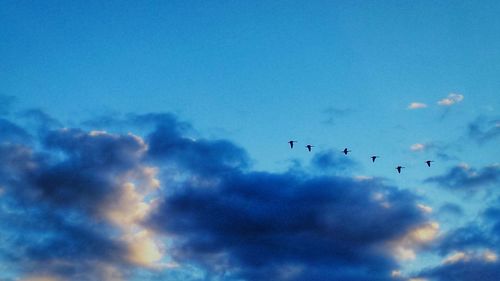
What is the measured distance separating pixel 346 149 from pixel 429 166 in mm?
28318

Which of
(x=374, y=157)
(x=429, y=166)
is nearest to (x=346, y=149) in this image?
(x=374, y=157)

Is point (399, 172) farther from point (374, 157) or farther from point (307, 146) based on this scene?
point (307, 146)

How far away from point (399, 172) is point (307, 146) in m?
31.4

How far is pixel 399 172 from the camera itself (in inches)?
4956

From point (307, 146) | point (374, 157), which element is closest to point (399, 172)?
point (374, 157)

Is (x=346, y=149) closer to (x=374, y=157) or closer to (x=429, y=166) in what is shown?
(x=374, y=157)

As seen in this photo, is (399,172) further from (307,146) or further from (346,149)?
(307,146)

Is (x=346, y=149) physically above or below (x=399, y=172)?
above

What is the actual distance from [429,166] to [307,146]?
139ft

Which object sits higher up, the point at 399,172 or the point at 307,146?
the point at 307,146

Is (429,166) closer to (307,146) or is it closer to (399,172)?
(399,172)

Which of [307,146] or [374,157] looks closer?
[307,146]

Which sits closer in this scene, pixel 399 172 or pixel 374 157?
pixel 399 172

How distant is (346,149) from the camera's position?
427 feet
